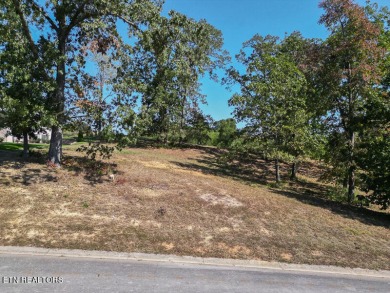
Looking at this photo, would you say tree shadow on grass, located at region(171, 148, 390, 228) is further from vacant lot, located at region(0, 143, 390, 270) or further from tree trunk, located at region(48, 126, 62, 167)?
tree trunk, located at region(48, 126, 62, 167)

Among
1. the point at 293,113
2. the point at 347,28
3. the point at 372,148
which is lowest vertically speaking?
the point at 372,148

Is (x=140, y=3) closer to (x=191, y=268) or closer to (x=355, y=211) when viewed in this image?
(x=191, y=268)

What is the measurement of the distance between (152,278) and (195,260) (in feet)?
4.42

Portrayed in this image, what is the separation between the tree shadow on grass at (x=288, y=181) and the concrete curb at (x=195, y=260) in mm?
4418

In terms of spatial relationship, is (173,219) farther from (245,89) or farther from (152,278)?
(245,89)

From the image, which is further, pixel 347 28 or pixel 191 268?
pixel 347 28

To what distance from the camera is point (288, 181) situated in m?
18.0

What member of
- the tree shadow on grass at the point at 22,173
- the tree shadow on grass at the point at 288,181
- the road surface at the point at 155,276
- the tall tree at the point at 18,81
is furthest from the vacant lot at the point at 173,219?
the tall tree at the point at 18,81

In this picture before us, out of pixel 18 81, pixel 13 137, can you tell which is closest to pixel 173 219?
pixel 18 81

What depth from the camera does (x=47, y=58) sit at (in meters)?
10.4

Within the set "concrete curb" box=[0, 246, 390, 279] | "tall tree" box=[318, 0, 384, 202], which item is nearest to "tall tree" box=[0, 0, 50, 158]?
"concrete curb" box=[0, 246, 390, 279]

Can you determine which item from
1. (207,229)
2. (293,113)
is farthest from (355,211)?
(207,229)

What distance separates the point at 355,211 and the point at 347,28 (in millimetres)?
8309

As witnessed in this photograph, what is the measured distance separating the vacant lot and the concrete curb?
24cm
